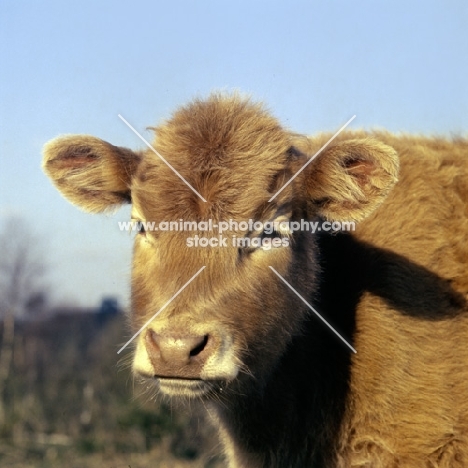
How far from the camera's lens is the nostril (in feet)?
16.0

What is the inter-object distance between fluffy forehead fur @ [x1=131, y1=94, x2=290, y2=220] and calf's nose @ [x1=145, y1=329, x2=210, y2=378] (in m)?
0.89

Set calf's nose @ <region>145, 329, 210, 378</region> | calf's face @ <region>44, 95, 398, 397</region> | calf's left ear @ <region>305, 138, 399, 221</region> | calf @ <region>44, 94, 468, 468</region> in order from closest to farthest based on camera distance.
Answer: calf's nose @ <region>145, 329, 210, 378</region>
calf's face @ <region>44, 95, 398, 397</region>
calf @ <region>44, 94, 468, 468</region>
calf's left ear @ <region>305, 138, 399, 221</region>

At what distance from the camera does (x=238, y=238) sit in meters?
5.46

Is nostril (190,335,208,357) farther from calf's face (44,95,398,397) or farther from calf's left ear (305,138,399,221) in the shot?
calf's left ear (305,138,399,221)

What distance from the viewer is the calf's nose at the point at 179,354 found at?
4.84 meters

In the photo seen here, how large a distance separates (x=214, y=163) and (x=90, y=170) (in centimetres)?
120

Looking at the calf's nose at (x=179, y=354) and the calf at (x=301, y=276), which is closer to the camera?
the calf's nose at (x=179, y=354)

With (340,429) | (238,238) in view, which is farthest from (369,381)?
(238,238)

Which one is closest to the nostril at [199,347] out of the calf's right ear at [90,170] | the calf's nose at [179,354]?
the calf's nose at [179,354]

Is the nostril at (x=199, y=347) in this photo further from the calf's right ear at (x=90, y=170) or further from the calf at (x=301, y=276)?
the calf's right ear at (x=90, y=170)

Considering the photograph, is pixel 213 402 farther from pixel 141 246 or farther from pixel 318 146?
pixel 318 146

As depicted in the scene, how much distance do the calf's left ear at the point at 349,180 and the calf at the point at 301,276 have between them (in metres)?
0.01

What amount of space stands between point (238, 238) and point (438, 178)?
2110 millimetres

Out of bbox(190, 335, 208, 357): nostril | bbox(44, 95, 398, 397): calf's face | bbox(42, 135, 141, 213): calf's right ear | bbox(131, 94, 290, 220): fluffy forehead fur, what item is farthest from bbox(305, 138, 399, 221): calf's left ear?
bbox(190, 335, 208, 357): nostril
